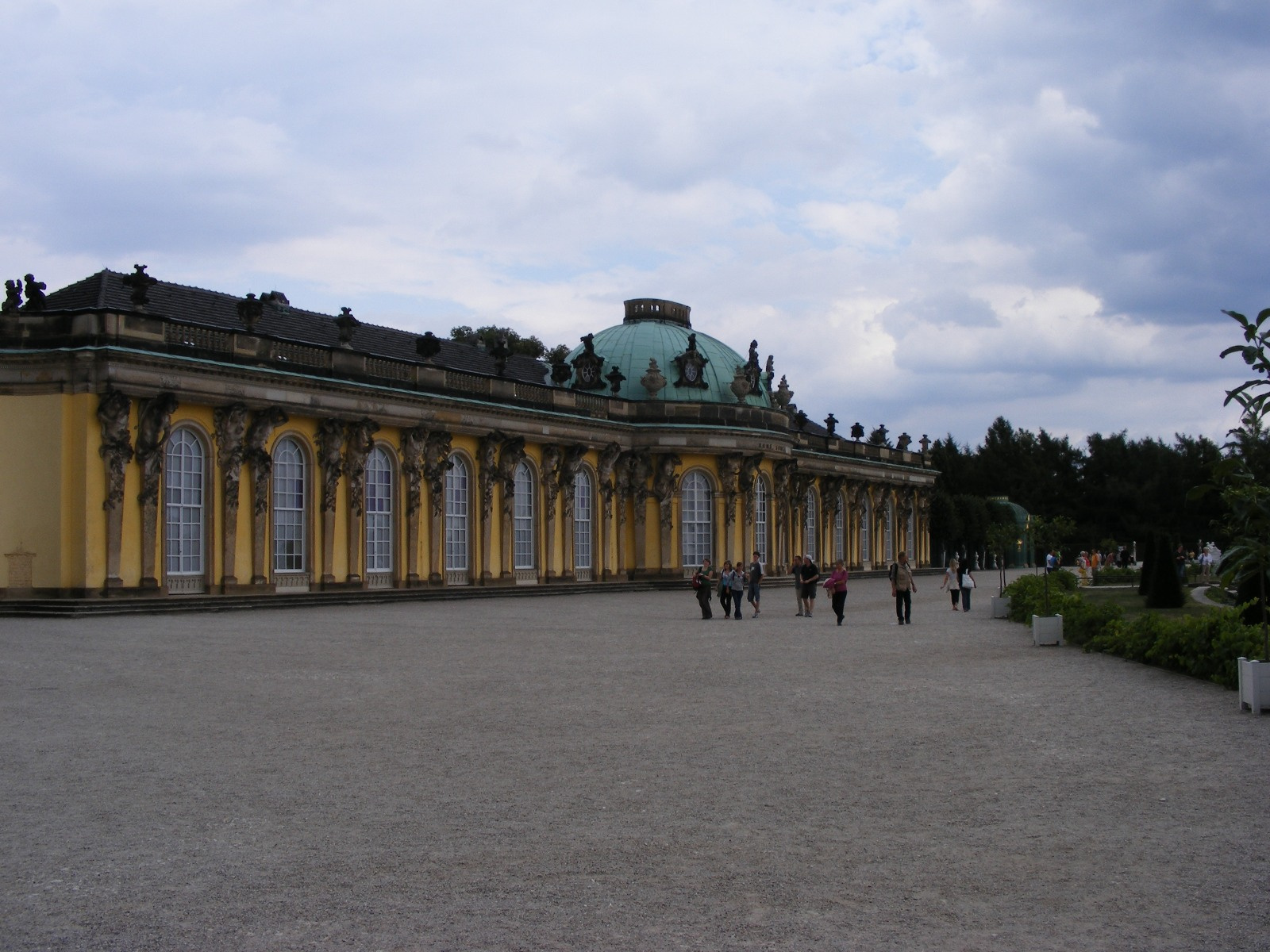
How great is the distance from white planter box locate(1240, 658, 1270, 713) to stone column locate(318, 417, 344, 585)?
96.0ft

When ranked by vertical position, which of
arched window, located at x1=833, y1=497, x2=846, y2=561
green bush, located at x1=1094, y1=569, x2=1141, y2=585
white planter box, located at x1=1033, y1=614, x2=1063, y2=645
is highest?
arched window, located at x1=833, y1=497, x2=846, y2=561

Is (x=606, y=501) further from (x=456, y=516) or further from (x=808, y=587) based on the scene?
(x=808, y=587)

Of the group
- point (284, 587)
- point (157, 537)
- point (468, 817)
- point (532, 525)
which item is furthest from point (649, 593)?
point (468, 817)

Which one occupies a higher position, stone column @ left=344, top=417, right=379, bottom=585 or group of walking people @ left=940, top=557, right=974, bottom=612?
stone column @ left=344, top=417, right=379, bottom=585

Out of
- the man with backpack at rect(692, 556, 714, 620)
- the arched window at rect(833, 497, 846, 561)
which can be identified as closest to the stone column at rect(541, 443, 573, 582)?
the man with backpack at rect(692, 556, 714, 620)

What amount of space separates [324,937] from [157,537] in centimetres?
2903

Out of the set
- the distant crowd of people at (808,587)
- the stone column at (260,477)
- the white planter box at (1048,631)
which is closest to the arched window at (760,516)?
the distant crowd of people at (808,587)

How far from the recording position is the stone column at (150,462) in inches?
1288

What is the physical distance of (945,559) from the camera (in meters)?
88.1

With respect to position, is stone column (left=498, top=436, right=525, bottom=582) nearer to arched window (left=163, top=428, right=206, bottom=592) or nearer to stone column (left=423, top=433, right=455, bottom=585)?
stone column (left=423, top=433, right=455, bottom=585)

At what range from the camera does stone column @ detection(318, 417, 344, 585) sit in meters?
38.4

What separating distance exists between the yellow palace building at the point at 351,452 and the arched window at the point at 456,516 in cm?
8

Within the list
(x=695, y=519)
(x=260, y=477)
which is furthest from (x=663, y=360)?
(x=260, y=477)

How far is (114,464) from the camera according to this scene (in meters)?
32.1
